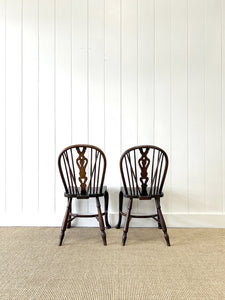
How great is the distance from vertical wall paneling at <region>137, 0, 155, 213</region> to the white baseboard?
0.21 metres

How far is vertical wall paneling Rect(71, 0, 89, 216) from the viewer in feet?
8.36

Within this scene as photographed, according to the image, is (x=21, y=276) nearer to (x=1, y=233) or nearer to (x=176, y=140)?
(x=1, y=233)

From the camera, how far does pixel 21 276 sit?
1546 mm

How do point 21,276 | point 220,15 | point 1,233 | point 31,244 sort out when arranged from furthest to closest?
point 220,15, point 1,233, point 31,244, point 21,276

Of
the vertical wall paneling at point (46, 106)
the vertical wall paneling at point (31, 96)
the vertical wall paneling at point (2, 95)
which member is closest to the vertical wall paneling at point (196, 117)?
the vertical wall paneling at point (46, 106)

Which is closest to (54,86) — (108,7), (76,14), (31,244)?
(76,14)

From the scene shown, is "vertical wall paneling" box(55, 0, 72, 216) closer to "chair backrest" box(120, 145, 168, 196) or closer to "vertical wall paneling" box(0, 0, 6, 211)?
"vertical wall paneling" box(0, 0, 6, 211)

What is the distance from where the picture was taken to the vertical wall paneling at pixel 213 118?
2514 millimetres

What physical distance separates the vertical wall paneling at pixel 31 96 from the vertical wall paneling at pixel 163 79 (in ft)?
3.77

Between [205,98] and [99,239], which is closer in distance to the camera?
[99,239]

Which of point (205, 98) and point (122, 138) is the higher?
point (205, 98)

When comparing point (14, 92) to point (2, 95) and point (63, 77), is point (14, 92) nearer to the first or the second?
point (2, 95)

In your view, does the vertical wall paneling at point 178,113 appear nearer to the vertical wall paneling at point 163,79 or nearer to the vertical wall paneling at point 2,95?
the vertical wall paneling at point 163,79

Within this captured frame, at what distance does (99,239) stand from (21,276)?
0.77 metres
